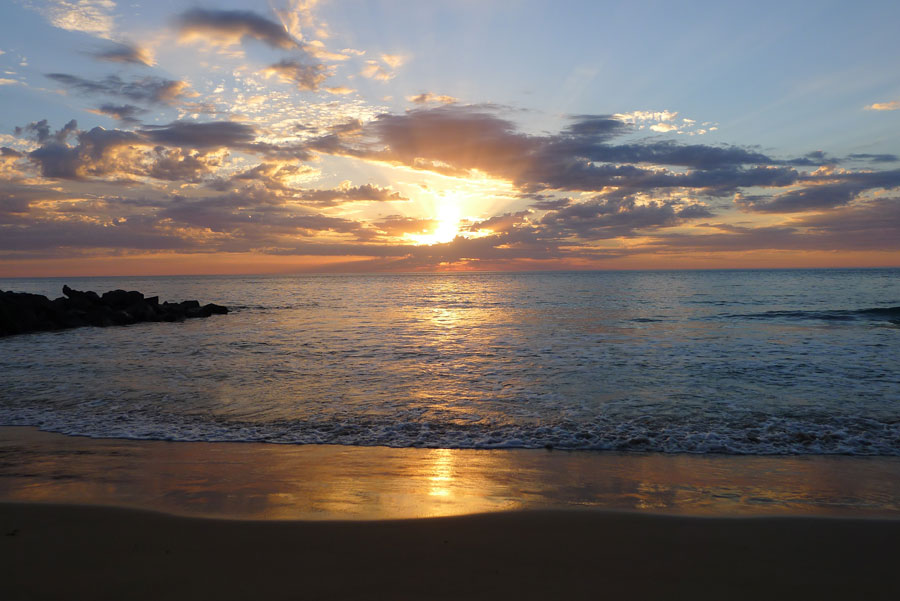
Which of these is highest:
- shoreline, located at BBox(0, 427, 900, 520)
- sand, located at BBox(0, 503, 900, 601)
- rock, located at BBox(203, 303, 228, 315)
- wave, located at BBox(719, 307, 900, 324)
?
wave, located at BBox(719, 307, 900, 324)

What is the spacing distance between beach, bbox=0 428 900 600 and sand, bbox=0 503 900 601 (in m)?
0.02

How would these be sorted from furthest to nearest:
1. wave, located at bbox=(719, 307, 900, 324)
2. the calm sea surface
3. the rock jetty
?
wave, located at bbox=(719, 307, 900, 324) < the rock jetty < the calm sea surface

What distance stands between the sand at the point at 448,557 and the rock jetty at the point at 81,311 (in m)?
25.0

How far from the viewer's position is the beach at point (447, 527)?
12.0ft

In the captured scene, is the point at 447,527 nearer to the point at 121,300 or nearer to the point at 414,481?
the point at 414,481

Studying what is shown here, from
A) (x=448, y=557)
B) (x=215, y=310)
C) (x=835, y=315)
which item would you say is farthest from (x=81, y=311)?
(x=835, y=315)

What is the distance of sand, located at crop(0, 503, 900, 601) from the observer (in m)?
3.56

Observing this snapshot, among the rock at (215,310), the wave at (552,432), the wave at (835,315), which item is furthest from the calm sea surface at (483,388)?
the rock at (215,310)

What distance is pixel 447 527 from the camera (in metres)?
4.57

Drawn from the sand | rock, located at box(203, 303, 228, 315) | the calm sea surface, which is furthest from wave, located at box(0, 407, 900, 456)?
rock, located at box(203, 303, 228, 315)

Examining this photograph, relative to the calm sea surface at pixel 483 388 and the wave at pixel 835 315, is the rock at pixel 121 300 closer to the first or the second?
the calm sea surface at pixel 483 388

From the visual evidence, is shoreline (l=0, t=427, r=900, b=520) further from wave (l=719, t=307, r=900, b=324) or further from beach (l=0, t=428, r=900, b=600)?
wave (l=719, t=307, r=900, b=324)

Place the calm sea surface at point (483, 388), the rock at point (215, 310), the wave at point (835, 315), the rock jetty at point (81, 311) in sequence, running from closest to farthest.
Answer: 1. the calm sea surface at point (483, 388)
2. the rock jetty at point (81, 311)
3. the wave at point (835, 315)
4. the rock at point (215, 310)

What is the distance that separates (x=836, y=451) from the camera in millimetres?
7109
